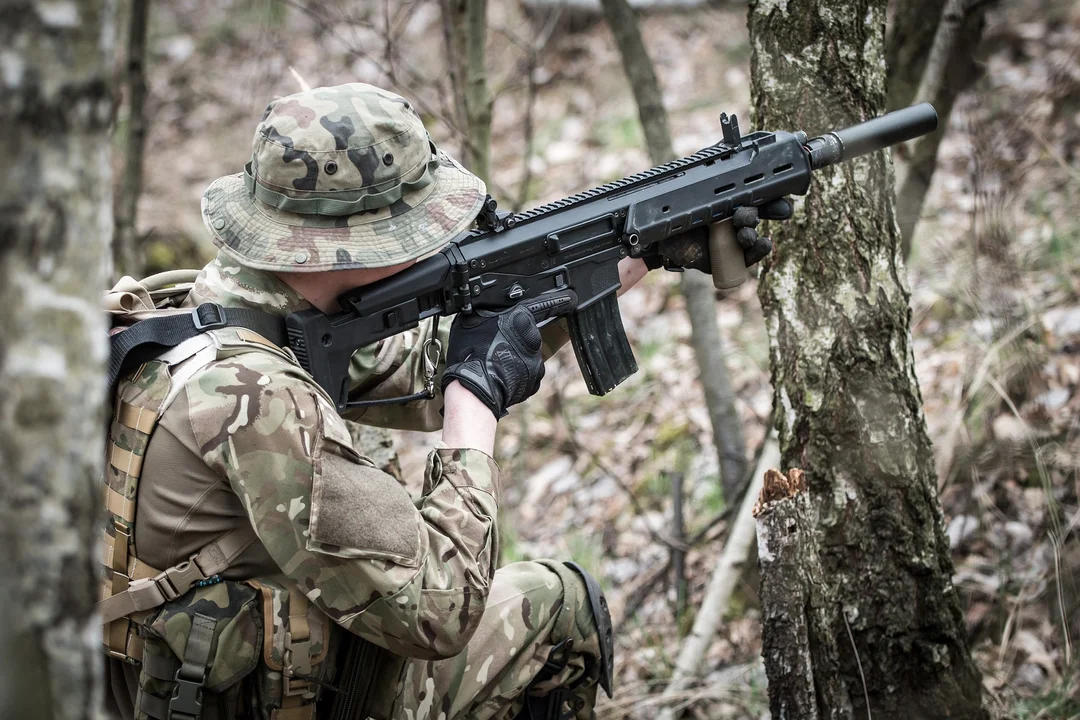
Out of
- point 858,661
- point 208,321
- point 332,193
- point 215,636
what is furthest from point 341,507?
point 858,661

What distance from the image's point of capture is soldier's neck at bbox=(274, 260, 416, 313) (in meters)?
2.33

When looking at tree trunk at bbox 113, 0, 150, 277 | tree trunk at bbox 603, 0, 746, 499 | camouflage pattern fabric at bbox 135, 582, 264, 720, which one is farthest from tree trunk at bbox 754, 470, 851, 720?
tree trunk at bbox 113, 0, 150, 277

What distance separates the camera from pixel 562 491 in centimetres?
523

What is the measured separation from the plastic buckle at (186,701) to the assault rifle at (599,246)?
76 cm

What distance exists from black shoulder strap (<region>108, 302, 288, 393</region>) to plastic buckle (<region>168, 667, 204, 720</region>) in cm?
70

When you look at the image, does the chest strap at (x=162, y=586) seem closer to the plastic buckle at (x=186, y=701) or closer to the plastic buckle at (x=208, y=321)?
the plastic buckle at (x=186, y=701)

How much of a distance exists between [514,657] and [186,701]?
91cm

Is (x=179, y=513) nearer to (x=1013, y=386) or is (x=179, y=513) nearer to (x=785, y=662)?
(x=785, y=662)

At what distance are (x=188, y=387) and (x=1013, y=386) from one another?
315 centimetres

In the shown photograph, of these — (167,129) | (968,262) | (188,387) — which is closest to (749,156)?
(188,387)

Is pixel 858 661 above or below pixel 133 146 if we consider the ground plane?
below

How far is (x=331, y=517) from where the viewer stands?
203cm

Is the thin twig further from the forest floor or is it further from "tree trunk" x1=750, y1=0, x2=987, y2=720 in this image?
the forest floor

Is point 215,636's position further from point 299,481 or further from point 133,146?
point 133,146
